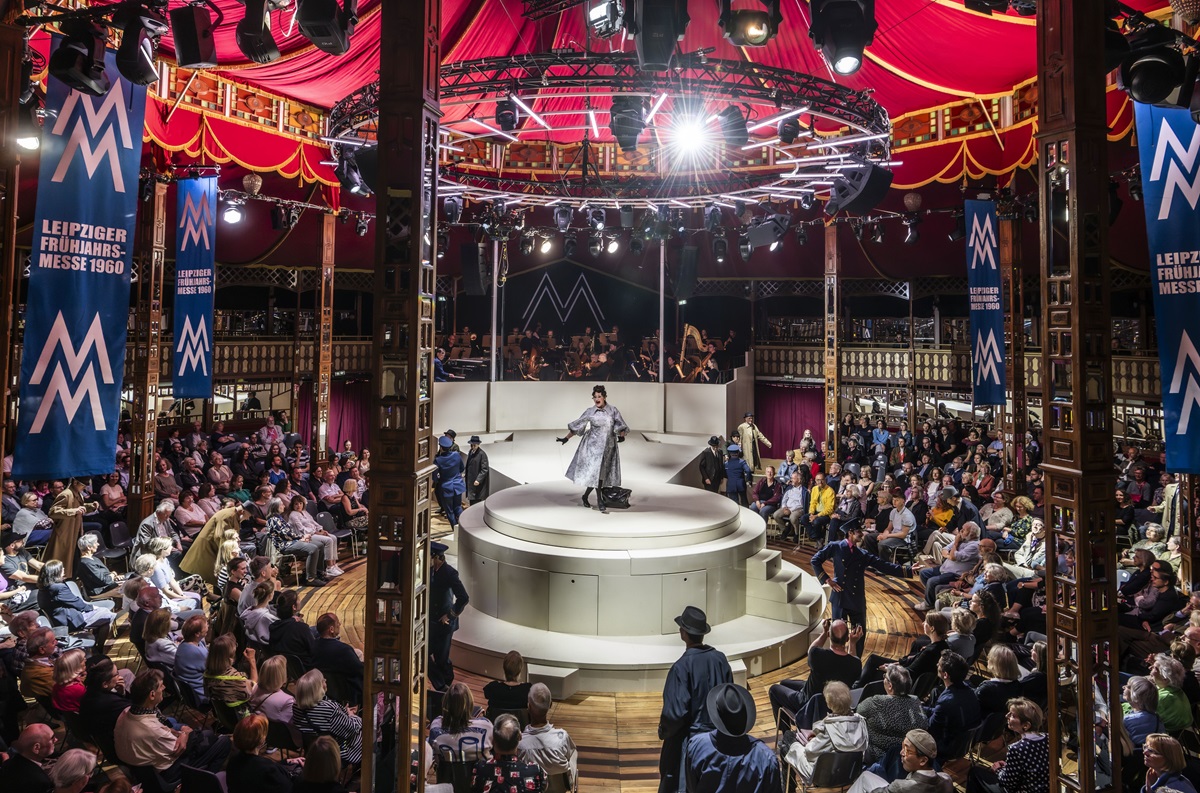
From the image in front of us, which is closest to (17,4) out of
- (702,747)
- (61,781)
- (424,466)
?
(424,466)

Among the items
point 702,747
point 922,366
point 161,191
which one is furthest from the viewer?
point 922,366

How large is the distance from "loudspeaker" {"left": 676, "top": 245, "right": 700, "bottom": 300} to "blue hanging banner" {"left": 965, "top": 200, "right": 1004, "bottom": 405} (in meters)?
5.25

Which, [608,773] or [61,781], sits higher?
[61,781]

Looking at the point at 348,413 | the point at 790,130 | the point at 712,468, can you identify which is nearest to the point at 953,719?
the point at 790,130

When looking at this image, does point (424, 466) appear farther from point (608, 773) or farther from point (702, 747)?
point (608, 773)

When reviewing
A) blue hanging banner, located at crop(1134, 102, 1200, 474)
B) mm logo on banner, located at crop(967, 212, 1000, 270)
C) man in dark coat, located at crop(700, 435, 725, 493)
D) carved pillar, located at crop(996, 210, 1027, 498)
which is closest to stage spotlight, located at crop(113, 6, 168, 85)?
blue hanging banner, located at crop(1134, 102, 1200, 474)

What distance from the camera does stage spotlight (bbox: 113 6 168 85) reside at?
467 centimetres

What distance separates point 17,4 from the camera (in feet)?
13.1

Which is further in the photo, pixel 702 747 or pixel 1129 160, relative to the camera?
pixel 1129 160

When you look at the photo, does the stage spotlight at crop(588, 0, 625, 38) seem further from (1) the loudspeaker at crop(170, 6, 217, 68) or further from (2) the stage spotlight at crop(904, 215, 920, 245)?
(2) the stage spotlight at crop(904, 215, 920, 245)

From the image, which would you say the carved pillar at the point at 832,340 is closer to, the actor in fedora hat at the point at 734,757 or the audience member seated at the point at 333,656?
the audience member seated at the point at 333,656

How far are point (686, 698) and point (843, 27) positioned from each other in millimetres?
4048

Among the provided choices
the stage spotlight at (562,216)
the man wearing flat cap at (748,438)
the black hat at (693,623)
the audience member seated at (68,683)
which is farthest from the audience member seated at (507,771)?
the man wearing flat cap at (748,438)

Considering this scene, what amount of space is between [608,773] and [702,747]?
1654mm
